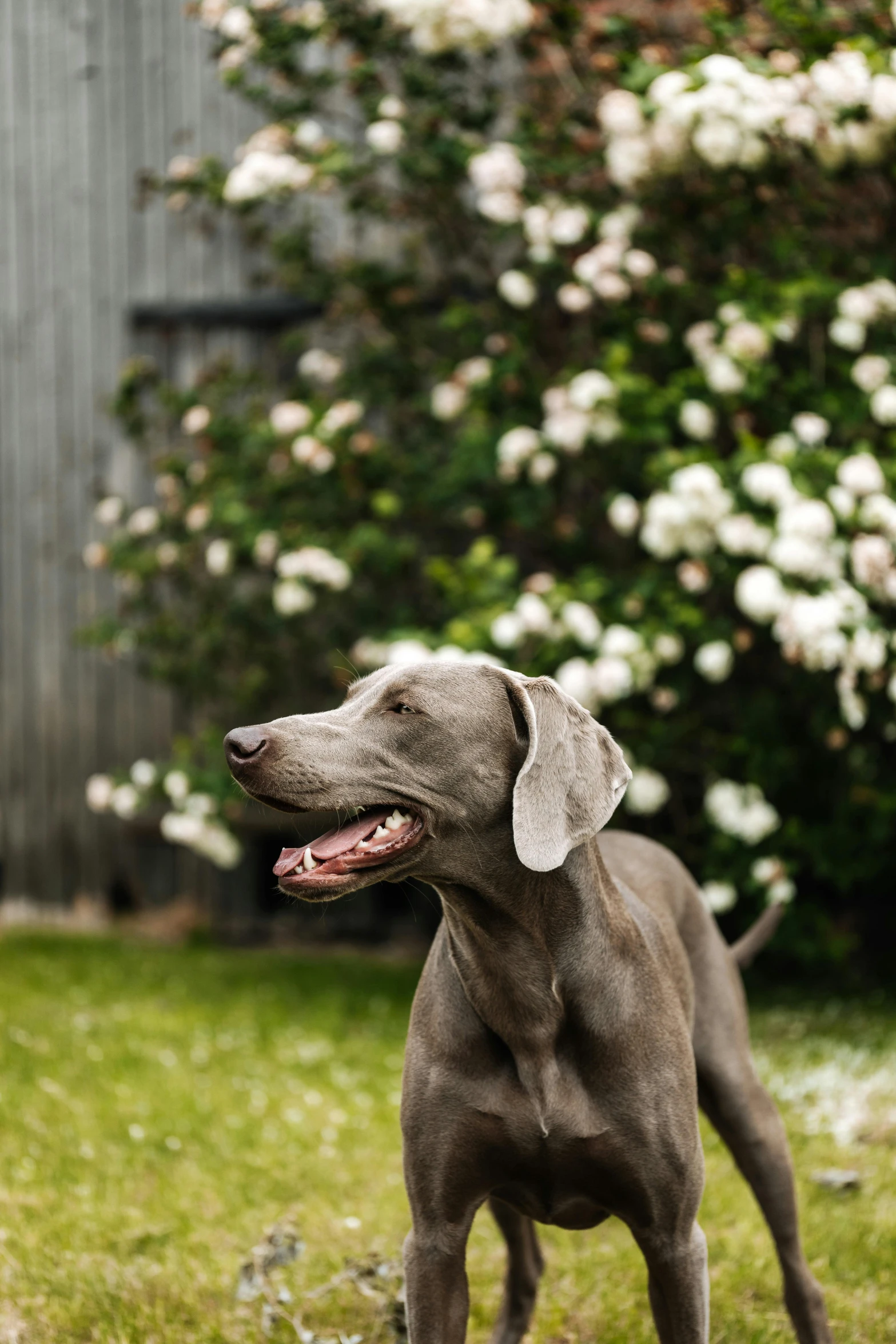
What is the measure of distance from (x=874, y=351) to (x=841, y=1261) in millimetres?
3501

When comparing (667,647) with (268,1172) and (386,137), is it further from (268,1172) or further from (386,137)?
(386,137)

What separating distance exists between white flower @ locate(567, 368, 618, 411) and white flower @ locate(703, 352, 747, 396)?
368 mm

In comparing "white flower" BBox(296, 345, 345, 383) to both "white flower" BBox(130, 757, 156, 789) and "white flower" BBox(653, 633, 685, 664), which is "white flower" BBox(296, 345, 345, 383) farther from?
"white flower" BBox(653, 633, 685, 664)

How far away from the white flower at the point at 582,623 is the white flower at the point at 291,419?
1.67 m

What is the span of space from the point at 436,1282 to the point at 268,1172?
177 centimetres

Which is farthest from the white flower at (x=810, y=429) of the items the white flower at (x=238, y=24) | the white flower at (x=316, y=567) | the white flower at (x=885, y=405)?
the white flower at (x=238, y=24)

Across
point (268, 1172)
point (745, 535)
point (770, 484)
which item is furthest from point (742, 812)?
point (268, 1172)

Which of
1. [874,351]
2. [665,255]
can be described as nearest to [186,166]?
[665,255]

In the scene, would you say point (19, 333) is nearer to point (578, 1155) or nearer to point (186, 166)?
point (186, 166)

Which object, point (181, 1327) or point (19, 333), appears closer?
point (181, 1327)

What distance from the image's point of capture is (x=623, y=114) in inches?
210

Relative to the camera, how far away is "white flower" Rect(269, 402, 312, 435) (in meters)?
6.26

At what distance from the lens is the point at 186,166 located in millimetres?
6586

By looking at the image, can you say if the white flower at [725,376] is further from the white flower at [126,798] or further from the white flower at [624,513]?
the white flower at [126,798]
